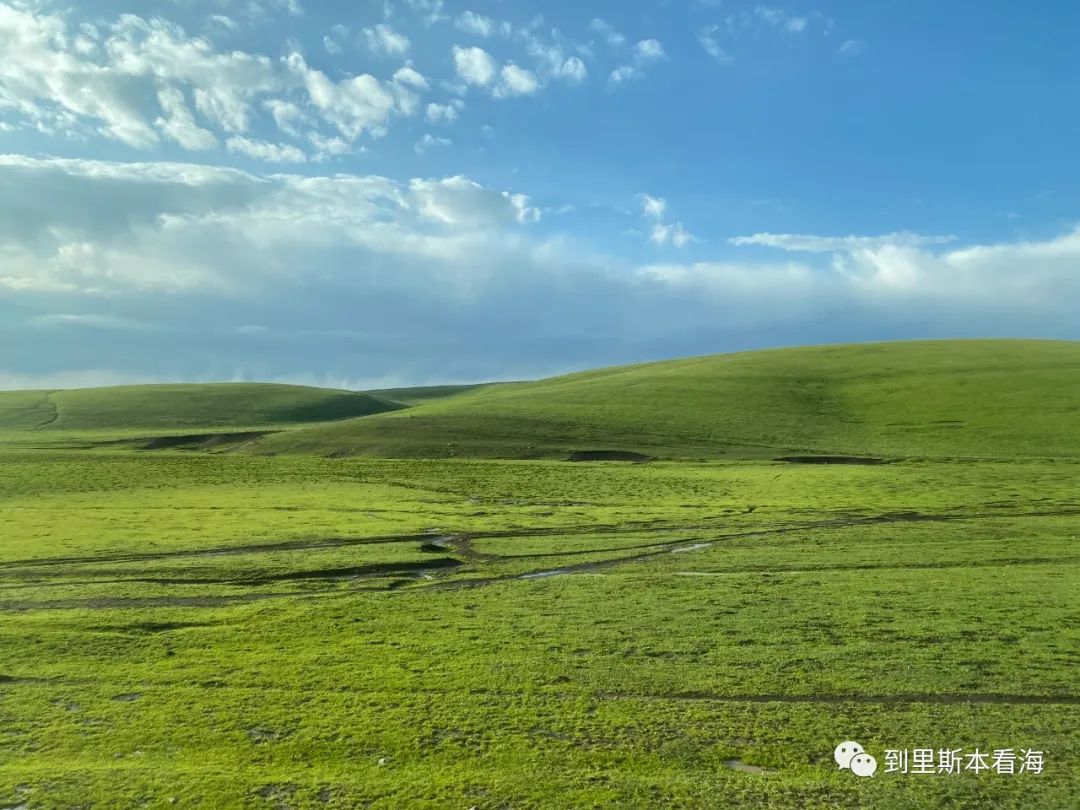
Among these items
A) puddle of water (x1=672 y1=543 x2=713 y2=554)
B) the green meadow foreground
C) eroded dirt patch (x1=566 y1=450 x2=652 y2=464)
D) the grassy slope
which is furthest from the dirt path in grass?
the grassy slope

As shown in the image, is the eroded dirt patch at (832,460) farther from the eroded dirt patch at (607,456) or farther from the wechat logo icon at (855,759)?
the wechat logo icon at (855,759)

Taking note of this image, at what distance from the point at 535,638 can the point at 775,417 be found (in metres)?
71.5

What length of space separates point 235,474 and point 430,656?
45.8 meters

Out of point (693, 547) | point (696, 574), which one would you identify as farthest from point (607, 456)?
point (696, 574)

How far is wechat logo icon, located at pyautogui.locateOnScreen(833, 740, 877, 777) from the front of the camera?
1208cm

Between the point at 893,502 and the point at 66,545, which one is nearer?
the point at 66,545

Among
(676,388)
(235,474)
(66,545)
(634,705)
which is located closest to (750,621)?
(634,705)

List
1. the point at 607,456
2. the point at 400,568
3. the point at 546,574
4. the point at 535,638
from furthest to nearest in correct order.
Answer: the point at 607,456, the point at 400,568, the point at 546,574, the point at 535,638

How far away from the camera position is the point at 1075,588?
902 inches

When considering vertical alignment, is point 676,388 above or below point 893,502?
above

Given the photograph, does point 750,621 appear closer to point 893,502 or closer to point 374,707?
point 374,707

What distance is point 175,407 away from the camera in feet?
448

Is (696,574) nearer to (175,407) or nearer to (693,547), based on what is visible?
(693,547)

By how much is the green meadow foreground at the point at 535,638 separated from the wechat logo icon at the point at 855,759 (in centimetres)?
23
